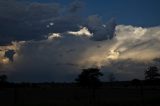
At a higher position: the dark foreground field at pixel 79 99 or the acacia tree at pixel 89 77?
the acacia tree at pixel 89 77

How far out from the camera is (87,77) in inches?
1791

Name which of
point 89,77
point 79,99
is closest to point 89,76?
point 89,77

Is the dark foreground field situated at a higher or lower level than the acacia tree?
lower

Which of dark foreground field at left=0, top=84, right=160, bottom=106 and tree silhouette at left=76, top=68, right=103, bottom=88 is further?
tree silhouette at left=76, top=68, right=103, bottom=88

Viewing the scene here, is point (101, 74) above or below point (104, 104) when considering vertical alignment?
above

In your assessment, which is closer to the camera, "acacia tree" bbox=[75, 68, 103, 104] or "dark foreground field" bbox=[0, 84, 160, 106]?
"dark foreground field" bbox=[0, 84, 160, 106]

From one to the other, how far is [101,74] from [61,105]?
1618cm

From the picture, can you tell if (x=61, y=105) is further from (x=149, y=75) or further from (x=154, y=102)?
(x=149, y=75)

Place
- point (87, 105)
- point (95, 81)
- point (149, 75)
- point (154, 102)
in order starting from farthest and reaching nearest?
point (149, 75) < point (95, 81) < point (154, 102) < point (87, 105)

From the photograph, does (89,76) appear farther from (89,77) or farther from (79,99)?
(79,99)

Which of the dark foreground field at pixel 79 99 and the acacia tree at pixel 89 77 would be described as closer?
the dark foreground field at pixel 79 99

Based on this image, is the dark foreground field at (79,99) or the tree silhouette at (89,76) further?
the tree silhouette at (89,76)

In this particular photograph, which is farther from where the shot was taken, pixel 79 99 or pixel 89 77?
pixel 89 77

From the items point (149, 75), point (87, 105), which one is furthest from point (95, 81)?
point (149, 75)
